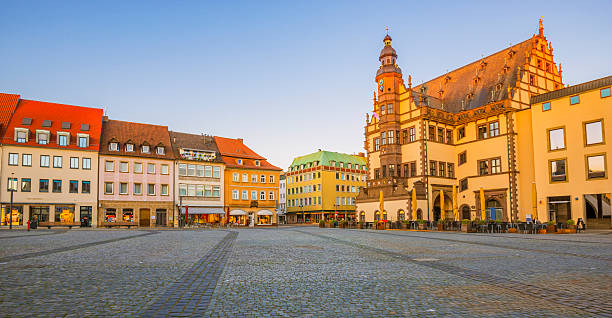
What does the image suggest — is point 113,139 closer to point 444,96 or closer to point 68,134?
point 68,134

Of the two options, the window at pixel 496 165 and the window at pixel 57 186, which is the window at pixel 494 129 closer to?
the window at pixel 496 165

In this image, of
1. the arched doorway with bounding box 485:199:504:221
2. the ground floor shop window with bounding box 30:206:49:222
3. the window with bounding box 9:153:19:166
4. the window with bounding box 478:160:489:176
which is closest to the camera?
the arched doorway with bounding box 485:199:504:221

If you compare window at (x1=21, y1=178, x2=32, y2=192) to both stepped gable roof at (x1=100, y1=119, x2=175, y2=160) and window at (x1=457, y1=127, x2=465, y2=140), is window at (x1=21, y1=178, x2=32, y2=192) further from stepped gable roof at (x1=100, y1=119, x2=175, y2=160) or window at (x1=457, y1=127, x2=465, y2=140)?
window at (x1=457, y1=127, x2=465, y2=140)

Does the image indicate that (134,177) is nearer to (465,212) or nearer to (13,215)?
(13,215)

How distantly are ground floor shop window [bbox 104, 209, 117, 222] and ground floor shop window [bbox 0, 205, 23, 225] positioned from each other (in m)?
8.68

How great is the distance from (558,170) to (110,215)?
48.9 meters

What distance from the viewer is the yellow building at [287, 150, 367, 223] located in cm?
8738

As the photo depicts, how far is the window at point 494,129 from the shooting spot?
50.1 m

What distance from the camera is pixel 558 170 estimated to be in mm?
42406

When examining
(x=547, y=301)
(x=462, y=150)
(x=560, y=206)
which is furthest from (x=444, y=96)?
(x=547, y=301)

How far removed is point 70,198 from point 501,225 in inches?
1798

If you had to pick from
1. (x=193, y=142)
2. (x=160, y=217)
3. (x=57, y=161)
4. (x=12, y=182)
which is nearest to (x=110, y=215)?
(x=160, y=217)

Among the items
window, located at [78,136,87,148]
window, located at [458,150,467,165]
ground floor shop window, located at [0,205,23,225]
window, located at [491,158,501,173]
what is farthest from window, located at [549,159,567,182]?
ground floor shop window, located at [0,205,23,225]

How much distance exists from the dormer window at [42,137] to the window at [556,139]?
53.6 metres
